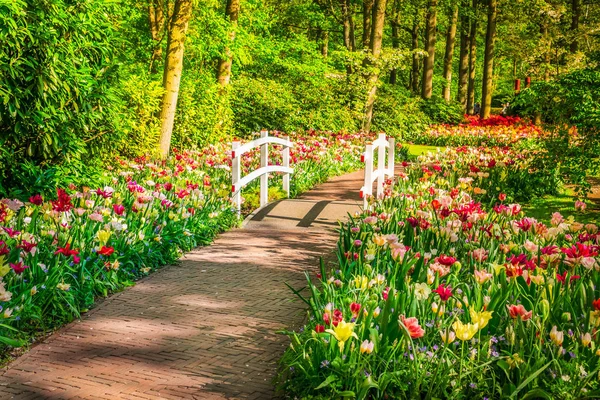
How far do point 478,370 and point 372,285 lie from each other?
44.9 inches

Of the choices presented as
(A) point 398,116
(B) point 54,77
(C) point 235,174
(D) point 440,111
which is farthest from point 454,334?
(D) point 440,111

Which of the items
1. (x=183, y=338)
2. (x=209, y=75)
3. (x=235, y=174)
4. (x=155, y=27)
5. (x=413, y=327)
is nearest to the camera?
(x=413, y=327)

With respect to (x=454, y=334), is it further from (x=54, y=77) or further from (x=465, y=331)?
(x=54, y=77)

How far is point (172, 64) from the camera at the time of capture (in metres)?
14.9

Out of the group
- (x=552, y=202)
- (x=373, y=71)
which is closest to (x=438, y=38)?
(x=373, y=71)

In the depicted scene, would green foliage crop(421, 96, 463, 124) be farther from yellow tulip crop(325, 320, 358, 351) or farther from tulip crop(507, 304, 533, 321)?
yellow tulip crop(325, 320, 358, 351)

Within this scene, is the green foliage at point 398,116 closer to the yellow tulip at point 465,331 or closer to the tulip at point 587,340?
the tulip at point 587,340

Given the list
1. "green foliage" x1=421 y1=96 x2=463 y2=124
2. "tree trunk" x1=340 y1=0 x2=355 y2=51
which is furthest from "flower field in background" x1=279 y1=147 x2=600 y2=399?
"tree trunk" x1=340 y1=0 x2=355 y2=51

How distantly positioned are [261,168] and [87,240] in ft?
18.0

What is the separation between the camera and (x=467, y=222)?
6.70 m

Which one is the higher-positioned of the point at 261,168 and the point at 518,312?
the point at 261,168

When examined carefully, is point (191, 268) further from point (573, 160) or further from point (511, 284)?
point (573, 160)

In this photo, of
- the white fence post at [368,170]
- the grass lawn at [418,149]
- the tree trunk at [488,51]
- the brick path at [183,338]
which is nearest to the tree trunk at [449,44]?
the tree trunk at [488,51]

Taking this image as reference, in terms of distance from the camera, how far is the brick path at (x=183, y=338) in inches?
185
